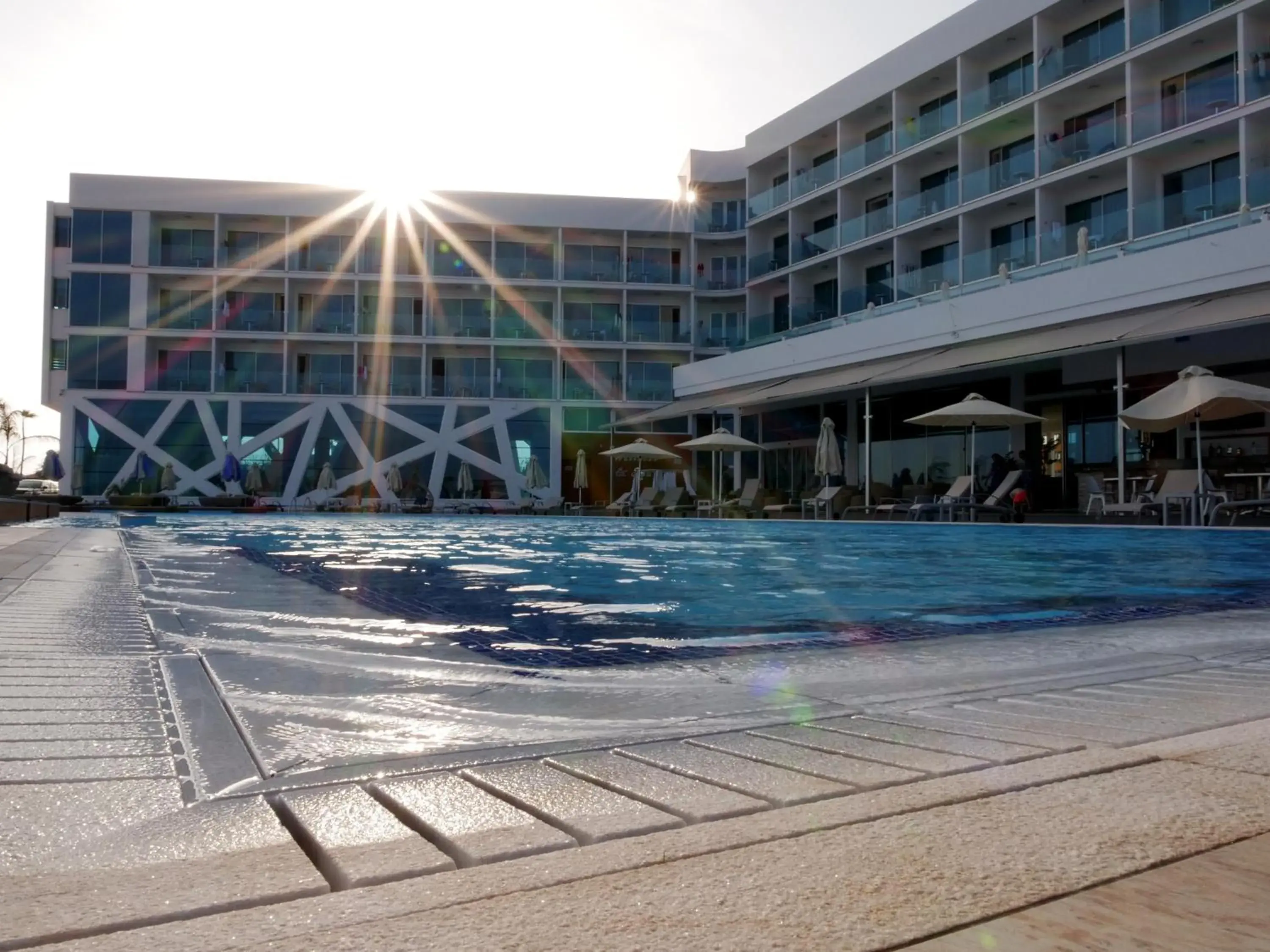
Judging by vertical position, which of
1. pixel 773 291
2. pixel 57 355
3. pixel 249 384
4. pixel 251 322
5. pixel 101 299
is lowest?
pixel 249 384

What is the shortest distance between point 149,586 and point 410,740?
4.35 m

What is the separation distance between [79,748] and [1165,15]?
1032 inches

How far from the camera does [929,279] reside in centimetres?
2695

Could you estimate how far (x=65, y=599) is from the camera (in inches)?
200

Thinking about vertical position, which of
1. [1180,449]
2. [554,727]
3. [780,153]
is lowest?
[554,727]

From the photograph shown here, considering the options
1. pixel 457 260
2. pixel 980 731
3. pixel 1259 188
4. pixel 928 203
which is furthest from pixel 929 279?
pixel 980 731

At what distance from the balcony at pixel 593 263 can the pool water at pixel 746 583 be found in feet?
91.4

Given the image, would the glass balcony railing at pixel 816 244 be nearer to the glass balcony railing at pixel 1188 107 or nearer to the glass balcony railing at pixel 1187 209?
the glass balcony railing at pixel 1188 107

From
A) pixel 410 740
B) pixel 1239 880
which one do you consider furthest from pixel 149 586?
pixel 1239 880

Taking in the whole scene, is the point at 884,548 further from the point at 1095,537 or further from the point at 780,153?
the point at 780,153

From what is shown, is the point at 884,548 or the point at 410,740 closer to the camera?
the point at 410,740

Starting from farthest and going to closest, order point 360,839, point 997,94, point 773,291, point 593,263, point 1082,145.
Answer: point 593,263, point 773,291, point 997,94, point 1082,145, point 360,839

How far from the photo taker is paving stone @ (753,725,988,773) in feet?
6.88

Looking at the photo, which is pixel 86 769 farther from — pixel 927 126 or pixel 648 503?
pixel 927 126
